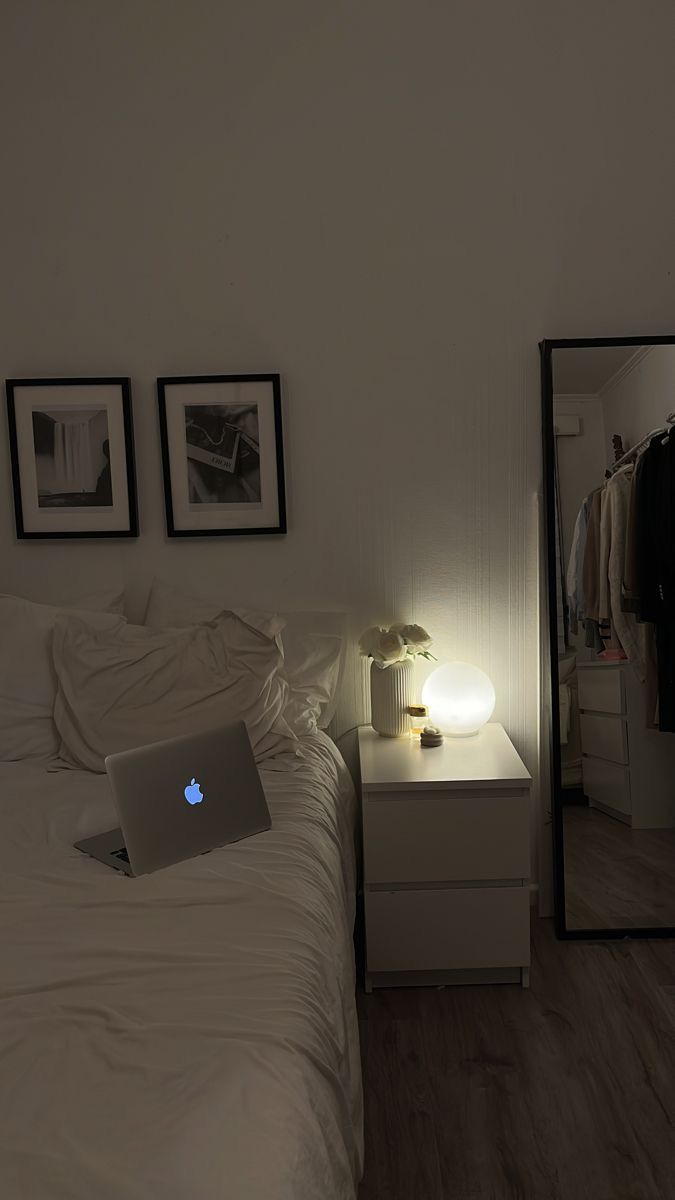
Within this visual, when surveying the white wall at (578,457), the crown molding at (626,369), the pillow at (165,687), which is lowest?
the pillow at (165,687)

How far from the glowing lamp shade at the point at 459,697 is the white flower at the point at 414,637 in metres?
0.08

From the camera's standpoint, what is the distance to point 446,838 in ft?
7.14

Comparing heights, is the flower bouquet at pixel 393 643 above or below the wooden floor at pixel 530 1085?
above

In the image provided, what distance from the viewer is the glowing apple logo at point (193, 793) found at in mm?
1650

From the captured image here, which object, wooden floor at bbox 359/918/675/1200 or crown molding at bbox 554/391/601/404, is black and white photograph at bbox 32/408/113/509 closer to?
crown molding at bbox 554/391/601/404

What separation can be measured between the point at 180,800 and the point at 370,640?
979 mm

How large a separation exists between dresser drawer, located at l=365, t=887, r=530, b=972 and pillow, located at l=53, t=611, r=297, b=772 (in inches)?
19.6

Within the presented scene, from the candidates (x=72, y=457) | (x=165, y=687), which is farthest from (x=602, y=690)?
(x=72, y=457)

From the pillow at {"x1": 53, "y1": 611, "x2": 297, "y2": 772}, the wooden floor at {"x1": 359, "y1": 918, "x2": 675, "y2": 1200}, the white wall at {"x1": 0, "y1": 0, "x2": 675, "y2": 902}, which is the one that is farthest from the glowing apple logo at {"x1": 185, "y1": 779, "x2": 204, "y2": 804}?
the white wall at {"x1": 0, "y1": 0, "x2": 675, "y2": 902}

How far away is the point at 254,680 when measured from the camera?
7.17 feet

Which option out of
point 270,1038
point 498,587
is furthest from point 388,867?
point 270,1038

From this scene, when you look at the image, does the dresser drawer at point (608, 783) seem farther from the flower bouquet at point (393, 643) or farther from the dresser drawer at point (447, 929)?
the flower bouquet at point (393, 643)

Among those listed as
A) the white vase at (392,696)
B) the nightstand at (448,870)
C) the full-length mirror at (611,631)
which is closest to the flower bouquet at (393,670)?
the white vase at (392,696)

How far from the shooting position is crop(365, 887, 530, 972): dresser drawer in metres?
2.20
